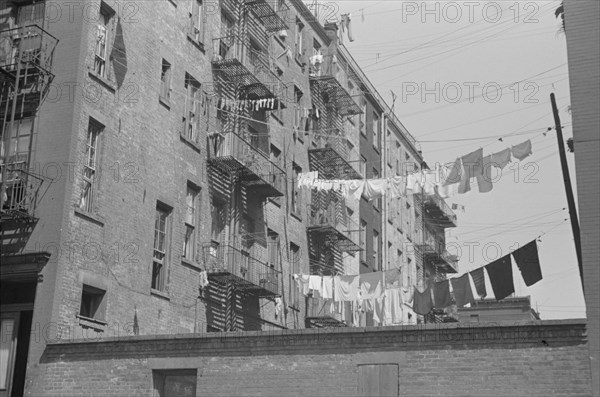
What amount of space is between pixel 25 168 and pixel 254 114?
1169 centimetres

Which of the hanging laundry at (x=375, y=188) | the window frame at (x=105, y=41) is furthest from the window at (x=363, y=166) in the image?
the window frame at (x=105, y=41)

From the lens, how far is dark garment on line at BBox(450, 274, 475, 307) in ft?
69.8

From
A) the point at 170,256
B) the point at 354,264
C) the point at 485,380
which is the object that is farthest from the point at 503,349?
the point at 354,264

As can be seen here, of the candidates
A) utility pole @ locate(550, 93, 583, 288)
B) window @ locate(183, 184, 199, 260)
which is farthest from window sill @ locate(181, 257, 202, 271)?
utility pole @ locate(550, 93, 583, 288)

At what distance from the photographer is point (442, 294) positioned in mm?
22188

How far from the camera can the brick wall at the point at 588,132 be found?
1605 centimetres

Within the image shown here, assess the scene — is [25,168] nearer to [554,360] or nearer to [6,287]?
[6,287]

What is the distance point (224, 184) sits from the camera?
91.6 ft

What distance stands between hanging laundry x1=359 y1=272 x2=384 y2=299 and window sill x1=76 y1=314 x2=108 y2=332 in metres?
9.04

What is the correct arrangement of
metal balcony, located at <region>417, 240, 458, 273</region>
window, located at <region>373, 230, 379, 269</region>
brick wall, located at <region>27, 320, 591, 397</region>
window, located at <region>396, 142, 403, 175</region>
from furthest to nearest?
1. metal balcony, located at <region>417, 240, 458, 273</region>
2. window, located at <region>396, 142, 403, 175</region>
3. window, located at <region>373, 230, 379, 269</region>
4. brick wall, located at <region>27, 320, 591, 397</region>

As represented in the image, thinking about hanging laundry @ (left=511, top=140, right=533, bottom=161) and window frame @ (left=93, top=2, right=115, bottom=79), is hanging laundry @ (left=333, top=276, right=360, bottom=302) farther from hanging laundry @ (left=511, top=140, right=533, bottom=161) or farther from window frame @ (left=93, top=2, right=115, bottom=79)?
window frame @ (left=93, top=2, right=115, bottom=79)

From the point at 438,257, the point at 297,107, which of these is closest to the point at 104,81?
the point at 297,107

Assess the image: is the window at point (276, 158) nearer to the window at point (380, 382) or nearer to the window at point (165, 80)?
the window at point (165, 80)

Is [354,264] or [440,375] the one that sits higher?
[354,264]
